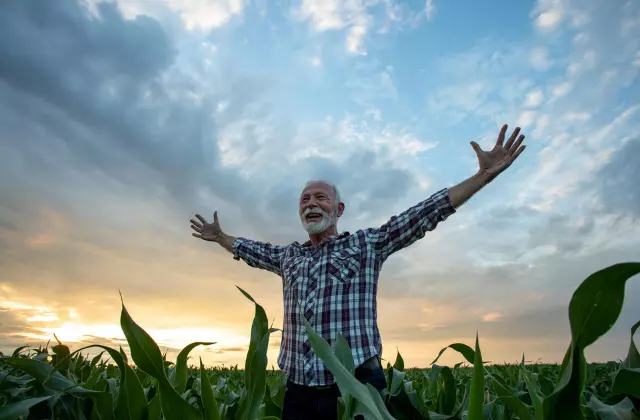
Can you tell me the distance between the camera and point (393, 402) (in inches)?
47.6

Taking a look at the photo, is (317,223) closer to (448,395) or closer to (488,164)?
(488,164)

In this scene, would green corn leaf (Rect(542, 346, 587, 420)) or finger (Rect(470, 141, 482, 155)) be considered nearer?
green corn leaf (Rect(542, 346, 587, 420))

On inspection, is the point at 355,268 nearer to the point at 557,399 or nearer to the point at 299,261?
the point at 299,261

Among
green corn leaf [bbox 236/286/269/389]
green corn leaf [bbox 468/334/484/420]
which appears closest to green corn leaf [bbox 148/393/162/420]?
green corn leaf [bbox 236/286/269/389]

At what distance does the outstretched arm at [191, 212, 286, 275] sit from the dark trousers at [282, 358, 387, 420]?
54.1 inches

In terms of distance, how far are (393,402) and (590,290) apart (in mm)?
733

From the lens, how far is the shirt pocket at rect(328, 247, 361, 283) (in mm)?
3863

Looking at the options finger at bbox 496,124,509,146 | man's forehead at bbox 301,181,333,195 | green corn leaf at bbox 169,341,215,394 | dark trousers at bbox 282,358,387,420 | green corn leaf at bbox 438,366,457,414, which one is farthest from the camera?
man's forehead at bbox 301,181,333,195

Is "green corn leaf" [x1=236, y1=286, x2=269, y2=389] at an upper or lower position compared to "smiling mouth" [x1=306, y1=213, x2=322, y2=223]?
lower

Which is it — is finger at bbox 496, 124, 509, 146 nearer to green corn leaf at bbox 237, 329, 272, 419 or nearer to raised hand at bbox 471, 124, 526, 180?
raised hand at bbox 471, 124, 526, 180

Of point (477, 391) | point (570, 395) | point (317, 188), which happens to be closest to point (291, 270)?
point (317, 188)

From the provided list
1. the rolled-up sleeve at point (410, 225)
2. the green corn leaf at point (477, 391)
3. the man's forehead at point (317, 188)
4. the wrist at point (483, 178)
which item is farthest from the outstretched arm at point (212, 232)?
the green corn leaf at point (477, 391)

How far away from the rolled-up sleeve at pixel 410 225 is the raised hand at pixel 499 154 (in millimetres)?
336

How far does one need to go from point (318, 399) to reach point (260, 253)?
1696mm
